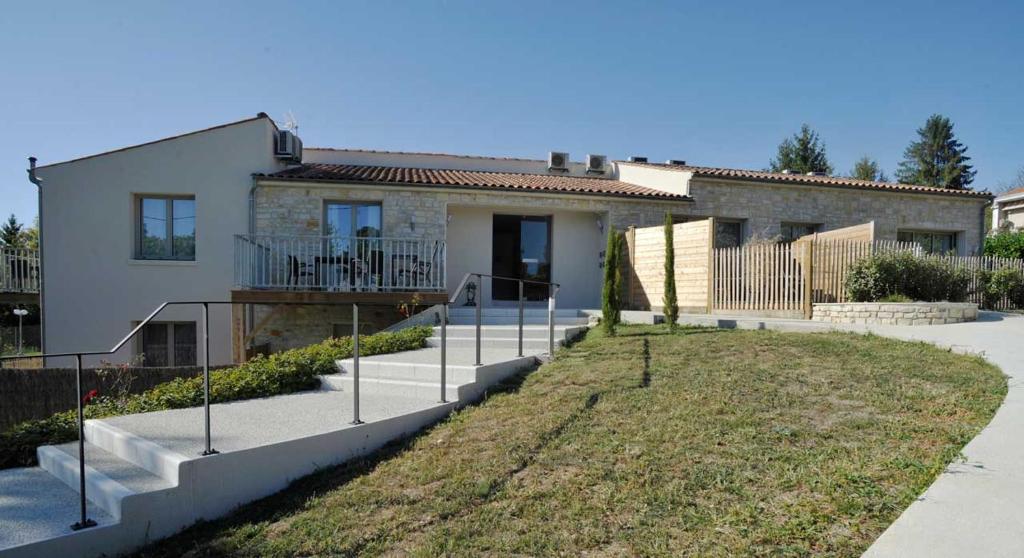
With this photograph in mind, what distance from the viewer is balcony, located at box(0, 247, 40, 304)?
13.1 metres

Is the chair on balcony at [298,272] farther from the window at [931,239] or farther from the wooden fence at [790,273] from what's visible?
the window at [931,239]

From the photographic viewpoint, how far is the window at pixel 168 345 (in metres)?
11.4

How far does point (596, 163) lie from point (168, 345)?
38.0 feet

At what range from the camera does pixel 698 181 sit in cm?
1336

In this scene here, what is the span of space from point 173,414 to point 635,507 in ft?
14.6

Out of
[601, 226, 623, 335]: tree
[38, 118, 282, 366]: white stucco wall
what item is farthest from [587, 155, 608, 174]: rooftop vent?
[38, 118, 282, 366]: white stucco wall

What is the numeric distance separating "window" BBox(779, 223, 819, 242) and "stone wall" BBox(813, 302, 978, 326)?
177 inches

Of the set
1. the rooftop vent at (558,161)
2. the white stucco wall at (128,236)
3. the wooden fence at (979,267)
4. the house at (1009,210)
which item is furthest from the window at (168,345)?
the house at (1009,210)

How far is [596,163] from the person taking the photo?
1594 cm

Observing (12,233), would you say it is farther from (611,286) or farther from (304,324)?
(611,286)

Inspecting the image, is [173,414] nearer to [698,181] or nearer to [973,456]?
[973,456]

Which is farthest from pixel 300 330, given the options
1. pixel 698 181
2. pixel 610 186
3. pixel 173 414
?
pixel 698 181

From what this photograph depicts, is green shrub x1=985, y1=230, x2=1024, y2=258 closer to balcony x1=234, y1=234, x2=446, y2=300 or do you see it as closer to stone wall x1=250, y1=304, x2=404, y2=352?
balcony x1=234, y1=234, x2=446, y2=300

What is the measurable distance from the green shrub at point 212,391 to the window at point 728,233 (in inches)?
364
